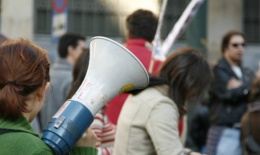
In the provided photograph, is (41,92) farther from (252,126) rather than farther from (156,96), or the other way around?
(252,126)

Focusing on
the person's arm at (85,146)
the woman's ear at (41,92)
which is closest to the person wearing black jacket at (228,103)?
the person's arm at (85,146)

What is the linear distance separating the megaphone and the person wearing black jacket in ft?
13.3

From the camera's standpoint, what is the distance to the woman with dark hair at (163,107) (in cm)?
498

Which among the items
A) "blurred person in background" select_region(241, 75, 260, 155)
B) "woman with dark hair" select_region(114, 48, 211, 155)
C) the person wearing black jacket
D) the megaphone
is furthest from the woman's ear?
the person wearing black jacket

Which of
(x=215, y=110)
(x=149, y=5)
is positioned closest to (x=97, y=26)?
(x=149, y=5)

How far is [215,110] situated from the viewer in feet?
27.9

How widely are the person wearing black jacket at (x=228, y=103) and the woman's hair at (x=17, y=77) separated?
4751 millimetres

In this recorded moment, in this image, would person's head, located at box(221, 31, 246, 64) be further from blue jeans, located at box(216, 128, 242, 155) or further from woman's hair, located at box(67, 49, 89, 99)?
woman's hair, located at box(67, 49, 89, 99)

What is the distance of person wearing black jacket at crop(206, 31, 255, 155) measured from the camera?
823 centimetres

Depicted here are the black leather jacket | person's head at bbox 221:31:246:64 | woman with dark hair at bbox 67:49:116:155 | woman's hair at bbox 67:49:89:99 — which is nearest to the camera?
woman with dark hair at bbox 67:49:116:155

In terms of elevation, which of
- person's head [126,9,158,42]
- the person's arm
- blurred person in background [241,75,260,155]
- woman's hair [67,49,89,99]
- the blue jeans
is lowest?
the blue jeans

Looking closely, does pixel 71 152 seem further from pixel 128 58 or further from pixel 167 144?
pixel 167 144

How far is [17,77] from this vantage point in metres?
3.48

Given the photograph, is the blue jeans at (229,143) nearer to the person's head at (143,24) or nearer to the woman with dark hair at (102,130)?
the person's head at (143,24)
